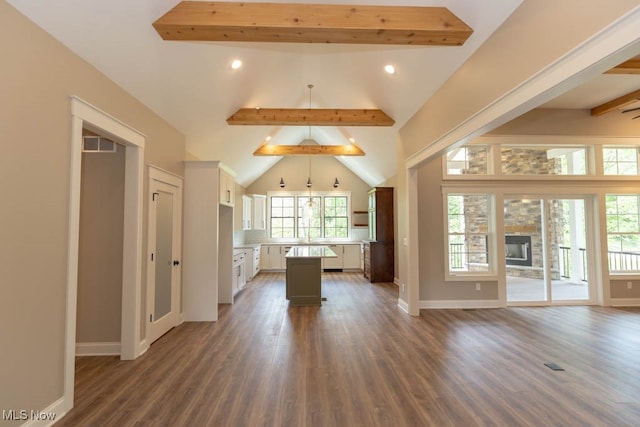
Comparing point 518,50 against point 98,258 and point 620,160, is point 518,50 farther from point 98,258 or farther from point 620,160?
point 620,160

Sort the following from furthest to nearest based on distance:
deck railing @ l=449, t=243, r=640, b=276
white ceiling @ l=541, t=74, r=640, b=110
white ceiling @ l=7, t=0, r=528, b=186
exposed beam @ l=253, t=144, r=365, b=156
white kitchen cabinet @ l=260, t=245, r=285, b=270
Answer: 1. white kitchen cabinet @ l=260, t=245, r=285, b=270
2. exposed beam @ l=253, t=144, r=365, b=156
3. deck railing @ l=449, t=243, r=640, b=276
4. white ceiling @ l=541, t=74, r=640, b=110
5. white ceiling @ l=7, t=0, r=528, b=186

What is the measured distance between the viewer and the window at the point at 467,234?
203 inches

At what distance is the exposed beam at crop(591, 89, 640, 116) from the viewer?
436 centimetres

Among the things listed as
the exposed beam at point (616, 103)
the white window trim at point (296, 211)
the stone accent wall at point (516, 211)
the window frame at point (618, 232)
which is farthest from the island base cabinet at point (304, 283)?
the exposed beam at point (616, 103)

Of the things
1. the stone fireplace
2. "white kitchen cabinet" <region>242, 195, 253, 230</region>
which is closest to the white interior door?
"white kitchen cabinet" <region>242, 195, 253, 230</region>

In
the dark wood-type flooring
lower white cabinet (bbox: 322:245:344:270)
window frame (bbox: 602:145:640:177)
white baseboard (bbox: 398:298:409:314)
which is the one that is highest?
window frame (bbox: 602:145:640:177)

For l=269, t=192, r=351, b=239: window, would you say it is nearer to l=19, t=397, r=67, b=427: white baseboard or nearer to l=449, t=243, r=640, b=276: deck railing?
l=449, t=243, r=640, b=276: deck railing

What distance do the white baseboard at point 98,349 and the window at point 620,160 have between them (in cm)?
797

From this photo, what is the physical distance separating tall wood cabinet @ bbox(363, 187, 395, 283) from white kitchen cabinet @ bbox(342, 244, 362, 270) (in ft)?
4.62

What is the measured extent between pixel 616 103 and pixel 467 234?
3.00 meters

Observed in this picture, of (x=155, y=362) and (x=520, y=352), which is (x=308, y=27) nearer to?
(x=155, y=362)

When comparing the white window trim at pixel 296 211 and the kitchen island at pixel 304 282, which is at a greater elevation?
the white window trim at pixel 296 211

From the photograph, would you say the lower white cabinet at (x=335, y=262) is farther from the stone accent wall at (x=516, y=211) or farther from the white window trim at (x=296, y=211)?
the stone accent wall at (x=516, y=211)

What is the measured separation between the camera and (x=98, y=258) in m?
3.20
